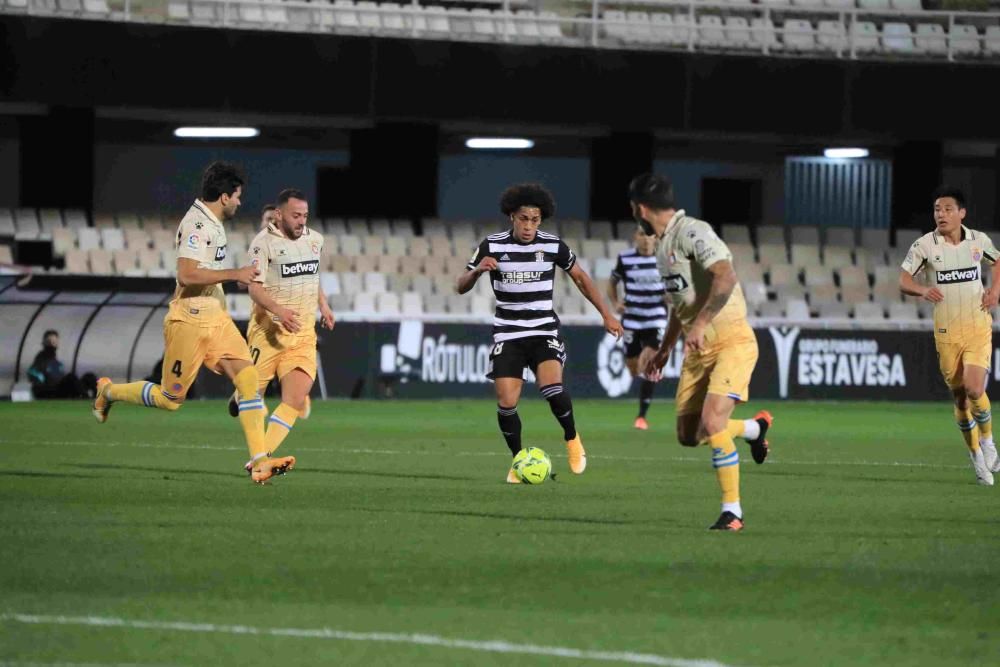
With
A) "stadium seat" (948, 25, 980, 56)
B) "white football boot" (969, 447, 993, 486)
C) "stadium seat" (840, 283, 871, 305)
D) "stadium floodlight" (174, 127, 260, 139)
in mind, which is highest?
"stadium seat" (948, 25, 980, 56)

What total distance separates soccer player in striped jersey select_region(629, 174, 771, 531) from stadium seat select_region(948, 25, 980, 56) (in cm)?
2499

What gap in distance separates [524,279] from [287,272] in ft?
5.94

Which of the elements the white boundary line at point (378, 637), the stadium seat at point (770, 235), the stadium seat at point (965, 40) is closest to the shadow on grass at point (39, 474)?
the white boundary line at point (378, 637)

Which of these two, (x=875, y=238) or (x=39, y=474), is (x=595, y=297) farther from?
(x=875, y=238)

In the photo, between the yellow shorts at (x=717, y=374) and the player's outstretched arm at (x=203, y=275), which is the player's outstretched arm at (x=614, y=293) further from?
the yellow shorts at (x=717, y=374)

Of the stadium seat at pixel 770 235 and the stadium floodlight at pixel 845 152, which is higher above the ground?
the stadium floodlight at pixel 845 152

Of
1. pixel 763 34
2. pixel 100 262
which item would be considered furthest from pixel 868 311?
pixel 100 262

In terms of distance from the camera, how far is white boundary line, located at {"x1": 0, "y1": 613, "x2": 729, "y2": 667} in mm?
6109

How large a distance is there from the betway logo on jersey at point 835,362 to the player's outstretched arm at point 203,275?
63.2ft

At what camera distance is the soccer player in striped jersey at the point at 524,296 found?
13.4 metres

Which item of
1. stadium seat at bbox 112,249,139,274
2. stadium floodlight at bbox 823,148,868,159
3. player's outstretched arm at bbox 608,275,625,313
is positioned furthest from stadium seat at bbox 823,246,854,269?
player's outstretched arm at bbox 608,275,625,313

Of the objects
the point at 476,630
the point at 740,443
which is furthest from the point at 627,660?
the point at 740,443

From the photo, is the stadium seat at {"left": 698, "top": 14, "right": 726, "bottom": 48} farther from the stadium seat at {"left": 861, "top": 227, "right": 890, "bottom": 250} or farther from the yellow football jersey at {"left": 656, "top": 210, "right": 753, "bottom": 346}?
the yellow football jersey at {"left": 656, "top": 210, "right": 753, "bottom": 346}

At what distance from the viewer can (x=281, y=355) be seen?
44.5ft
